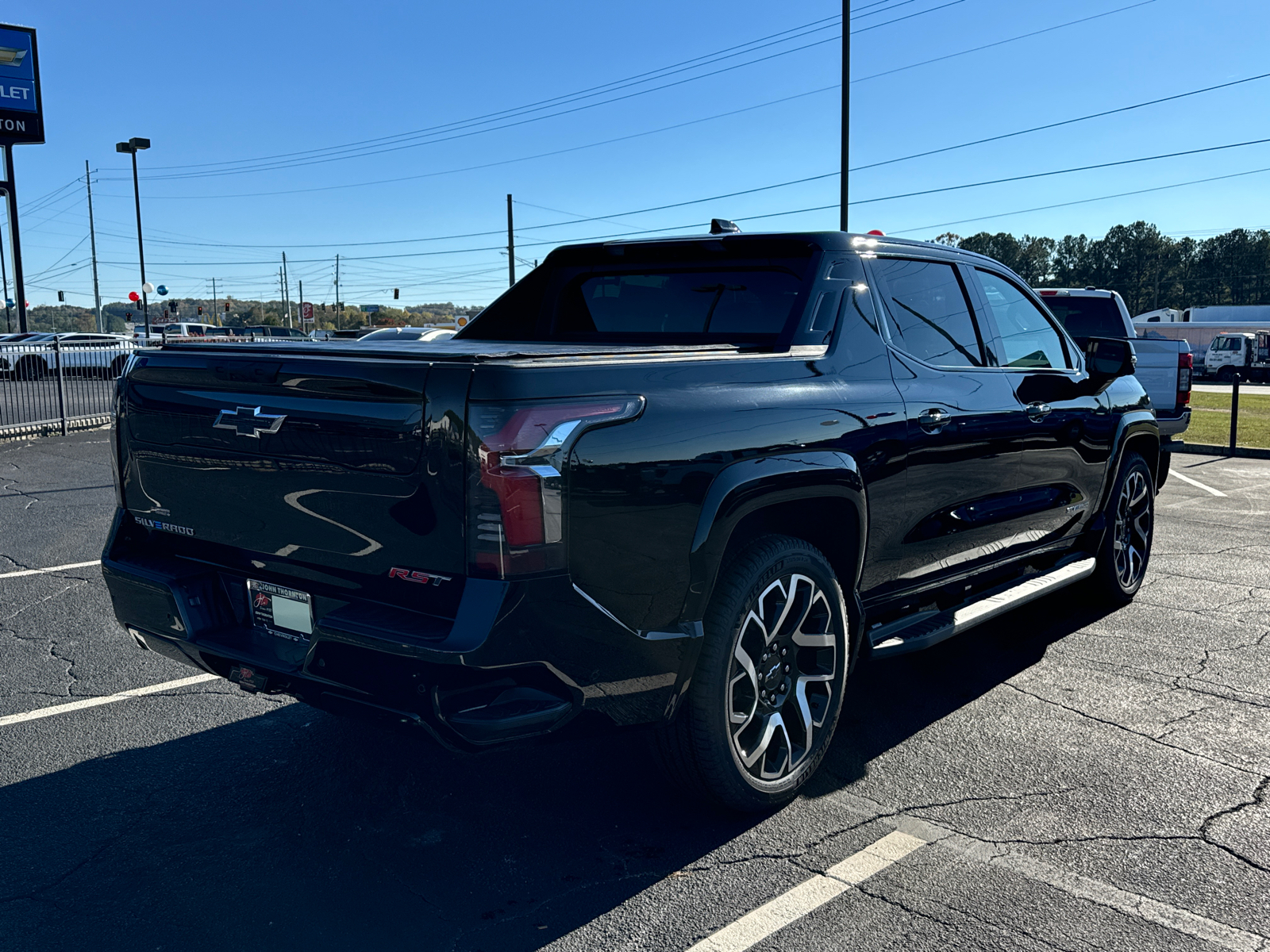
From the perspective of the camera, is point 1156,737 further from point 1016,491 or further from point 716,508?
point 716,508

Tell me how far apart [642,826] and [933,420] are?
73.8 inches

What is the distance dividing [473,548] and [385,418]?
439 mm

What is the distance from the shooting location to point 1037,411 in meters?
4.78

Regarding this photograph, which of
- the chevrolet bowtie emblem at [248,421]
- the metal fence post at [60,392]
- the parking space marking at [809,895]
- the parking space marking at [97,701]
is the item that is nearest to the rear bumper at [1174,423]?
the parking space marking at [809,895]

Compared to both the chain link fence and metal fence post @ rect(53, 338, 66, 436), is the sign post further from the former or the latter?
metal fence post @ rect(53, 338, 66, 436)

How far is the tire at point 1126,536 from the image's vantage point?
227 inches

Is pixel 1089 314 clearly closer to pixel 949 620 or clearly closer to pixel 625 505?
pixel 949 620

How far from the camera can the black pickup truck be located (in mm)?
2693

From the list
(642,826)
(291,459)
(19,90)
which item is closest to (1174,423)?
(642,826)

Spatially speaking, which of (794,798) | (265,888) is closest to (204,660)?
(265,888)

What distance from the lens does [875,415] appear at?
12.3 feet

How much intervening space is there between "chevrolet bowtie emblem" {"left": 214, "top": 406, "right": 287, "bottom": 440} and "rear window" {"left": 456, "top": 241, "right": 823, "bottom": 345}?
1.80m

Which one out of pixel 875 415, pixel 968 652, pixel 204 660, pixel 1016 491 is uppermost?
pixel 875 415

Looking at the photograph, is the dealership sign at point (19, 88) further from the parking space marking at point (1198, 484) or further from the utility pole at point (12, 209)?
the parking space marking at point (1198, 484)
